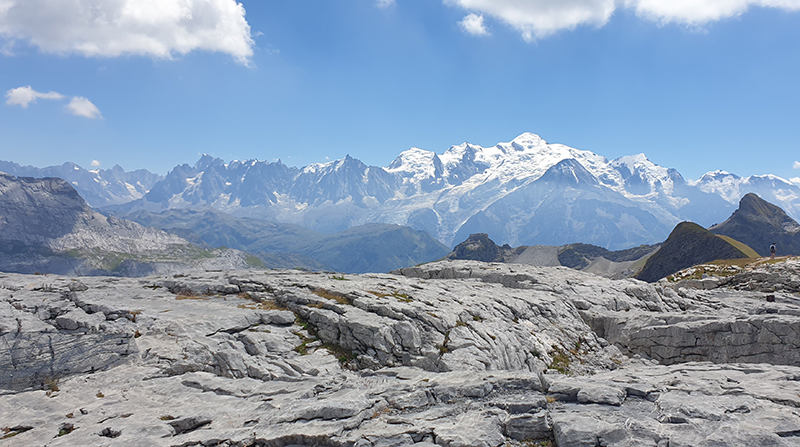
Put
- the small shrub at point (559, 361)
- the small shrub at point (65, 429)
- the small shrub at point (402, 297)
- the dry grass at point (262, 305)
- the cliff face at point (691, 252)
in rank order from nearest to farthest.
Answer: the small shrub at point (65, 429)
the small shrub at point (559, 361)
the dry grass at point (262, 305)
the small shrub at point (402, 297)
the cliff face at point (691, 252)

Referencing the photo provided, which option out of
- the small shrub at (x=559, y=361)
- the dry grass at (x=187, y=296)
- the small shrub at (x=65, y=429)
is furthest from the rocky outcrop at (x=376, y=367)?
the dry grass at (x=187, y=296)

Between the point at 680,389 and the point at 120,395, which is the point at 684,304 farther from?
the point at 120,395

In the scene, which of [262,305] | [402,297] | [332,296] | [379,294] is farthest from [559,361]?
[262,305]

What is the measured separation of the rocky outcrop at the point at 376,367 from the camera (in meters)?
15.8

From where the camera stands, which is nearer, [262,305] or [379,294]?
[262,305]

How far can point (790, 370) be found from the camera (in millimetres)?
22547

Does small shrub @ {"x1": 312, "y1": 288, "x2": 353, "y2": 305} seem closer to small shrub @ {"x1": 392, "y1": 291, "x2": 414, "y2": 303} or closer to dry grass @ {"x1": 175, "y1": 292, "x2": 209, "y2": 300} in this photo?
small shrub @ {"x1": 392, "y1": 291, "x2": 414, "y2": 303}

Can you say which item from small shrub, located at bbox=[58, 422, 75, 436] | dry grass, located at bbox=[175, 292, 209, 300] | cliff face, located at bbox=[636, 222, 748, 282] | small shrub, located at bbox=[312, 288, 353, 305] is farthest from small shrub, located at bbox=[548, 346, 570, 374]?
cliff face, located at bbox=[636, 222, 748, 282]

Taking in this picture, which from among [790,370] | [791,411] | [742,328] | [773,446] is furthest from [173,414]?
[742,328]

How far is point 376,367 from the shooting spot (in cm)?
2592

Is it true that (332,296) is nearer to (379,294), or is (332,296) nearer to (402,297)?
(379,294)

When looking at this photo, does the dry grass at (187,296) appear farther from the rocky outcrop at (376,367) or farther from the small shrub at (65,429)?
the small shrub at (65,429)

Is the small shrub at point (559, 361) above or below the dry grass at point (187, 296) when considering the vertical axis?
below

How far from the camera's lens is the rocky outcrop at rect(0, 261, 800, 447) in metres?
15.8
